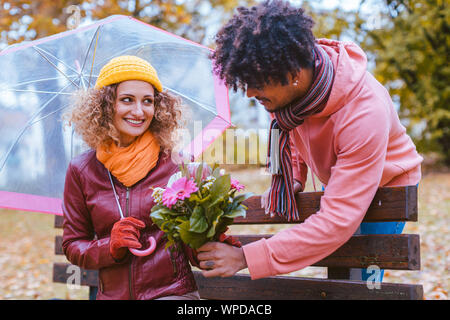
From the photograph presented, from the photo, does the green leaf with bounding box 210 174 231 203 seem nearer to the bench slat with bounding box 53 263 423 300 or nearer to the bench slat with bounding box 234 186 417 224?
the bench slat with bounding box 234 186 417 224

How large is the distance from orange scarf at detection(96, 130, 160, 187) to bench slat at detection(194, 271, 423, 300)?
0.98 meters

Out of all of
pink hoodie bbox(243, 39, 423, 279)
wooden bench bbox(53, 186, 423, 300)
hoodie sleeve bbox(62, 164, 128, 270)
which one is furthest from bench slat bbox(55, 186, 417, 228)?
hoodie sleeve bbox(62, 164, 128, 270)

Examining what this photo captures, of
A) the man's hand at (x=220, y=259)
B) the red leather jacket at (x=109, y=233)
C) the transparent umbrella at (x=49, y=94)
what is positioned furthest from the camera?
the transparent umbrella at (x=49, y=94)

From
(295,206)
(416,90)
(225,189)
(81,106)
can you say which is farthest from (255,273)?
(416,90)

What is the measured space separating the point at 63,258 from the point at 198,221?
7.02m

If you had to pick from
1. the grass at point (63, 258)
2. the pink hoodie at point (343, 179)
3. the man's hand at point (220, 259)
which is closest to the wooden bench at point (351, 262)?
the pink hoodie at point (343, 179)

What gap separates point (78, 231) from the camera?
255cm

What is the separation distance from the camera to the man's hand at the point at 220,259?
6.71ft

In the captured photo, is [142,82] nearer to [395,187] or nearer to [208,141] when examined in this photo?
[208,141]

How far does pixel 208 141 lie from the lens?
10.7ft

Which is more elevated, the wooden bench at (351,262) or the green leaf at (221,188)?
the green leaf at (221,188)

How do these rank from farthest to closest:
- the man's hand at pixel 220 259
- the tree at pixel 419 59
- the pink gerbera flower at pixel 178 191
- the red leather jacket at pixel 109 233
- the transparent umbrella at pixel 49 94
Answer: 1. the tree at pixel 419 59
2. the transparent umbrella at pixel 49 94
3. the red leather jacket at pixel 109 233
4. the man's hand at pixel 220 259
5. the pink gerbera flower at pixel 178 191

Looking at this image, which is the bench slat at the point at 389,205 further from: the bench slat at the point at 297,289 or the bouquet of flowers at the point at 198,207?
the bouquet of flowers at the point at 198,207

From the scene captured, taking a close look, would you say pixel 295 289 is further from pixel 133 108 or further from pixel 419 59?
pixel 419 59
